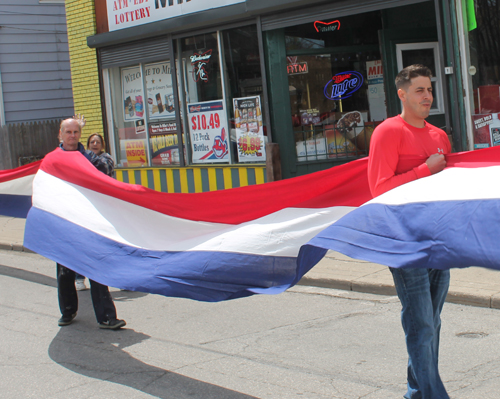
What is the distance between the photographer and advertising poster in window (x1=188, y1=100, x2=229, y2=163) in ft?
39.2

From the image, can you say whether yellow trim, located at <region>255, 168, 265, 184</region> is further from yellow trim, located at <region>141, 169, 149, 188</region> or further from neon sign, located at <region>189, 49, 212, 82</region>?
yellow trim, located at <region>141, 169, 149, 188</region>

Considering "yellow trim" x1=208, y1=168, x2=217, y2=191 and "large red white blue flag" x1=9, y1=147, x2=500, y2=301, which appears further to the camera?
"yellow trim" x1=208, y1=168, x2=217, y2=191

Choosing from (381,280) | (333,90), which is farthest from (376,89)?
(381,280)

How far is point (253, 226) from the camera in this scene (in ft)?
15.6

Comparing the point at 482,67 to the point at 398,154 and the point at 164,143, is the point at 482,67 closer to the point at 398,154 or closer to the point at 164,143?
the point at 398,154

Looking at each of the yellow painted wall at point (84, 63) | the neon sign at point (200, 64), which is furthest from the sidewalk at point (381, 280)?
the yellow painted wall at point (84, 63)

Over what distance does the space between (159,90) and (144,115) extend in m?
0.73

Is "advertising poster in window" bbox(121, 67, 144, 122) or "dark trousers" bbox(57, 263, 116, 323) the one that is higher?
"advertising poster in window" bbox(121, 67, 144, 122)

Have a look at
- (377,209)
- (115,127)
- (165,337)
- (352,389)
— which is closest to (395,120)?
(377,209)

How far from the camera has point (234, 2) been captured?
11039mm

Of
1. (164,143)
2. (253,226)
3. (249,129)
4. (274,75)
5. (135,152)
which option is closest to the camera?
(253,226)

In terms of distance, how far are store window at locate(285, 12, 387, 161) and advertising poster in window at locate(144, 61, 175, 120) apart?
116 inches

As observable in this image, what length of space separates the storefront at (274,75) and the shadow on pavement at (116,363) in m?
5.49

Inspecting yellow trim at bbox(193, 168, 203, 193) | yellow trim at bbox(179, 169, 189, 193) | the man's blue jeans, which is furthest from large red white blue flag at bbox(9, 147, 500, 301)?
yellow trim at bbox(179, 169, 189, 193)
